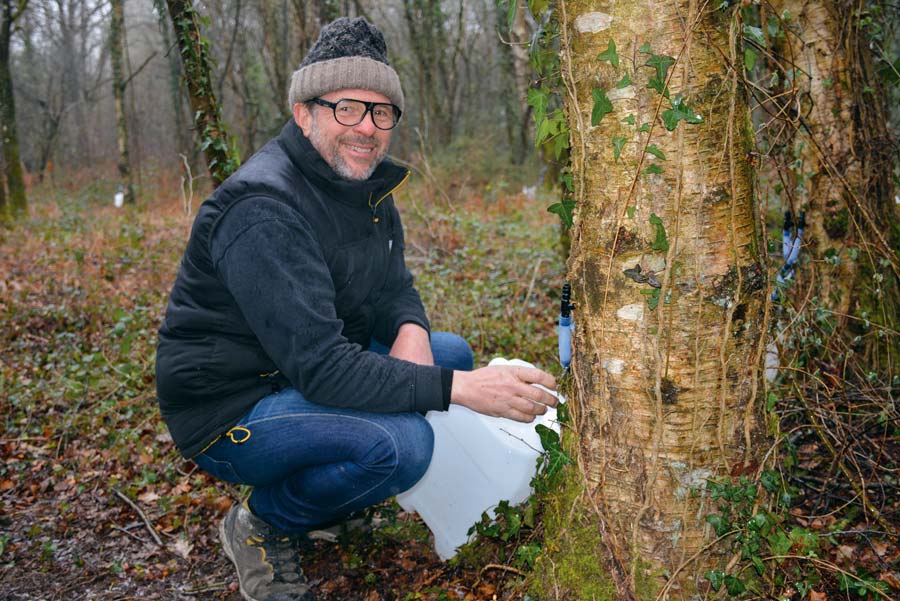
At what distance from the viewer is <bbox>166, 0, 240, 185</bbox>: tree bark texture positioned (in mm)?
4574

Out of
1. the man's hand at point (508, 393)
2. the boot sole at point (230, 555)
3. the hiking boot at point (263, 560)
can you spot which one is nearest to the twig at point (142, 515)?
the boot sole at point (230, 555)

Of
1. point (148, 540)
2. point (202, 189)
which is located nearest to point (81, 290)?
point (148, 540)

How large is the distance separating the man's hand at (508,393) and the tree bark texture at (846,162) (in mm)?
1522

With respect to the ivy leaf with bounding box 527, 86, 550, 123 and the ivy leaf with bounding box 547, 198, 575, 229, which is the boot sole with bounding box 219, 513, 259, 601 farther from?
the ivy leaf with bounding box 527, 86, 550, 123

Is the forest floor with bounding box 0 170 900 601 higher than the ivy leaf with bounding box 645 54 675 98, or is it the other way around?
the ivy leaf with bounding box 645 54 675 98

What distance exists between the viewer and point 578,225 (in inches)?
71.3

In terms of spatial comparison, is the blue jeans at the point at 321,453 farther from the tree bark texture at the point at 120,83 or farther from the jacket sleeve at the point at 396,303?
the tree bark texture at the point at 120,83

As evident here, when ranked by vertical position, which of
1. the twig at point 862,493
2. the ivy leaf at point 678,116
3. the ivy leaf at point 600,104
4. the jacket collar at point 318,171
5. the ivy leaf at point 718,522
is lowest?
the twig at point 862,493

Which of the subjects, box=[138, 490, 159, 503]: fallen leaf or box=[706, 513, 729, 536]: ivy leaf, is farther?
box=[138, 490, 159, 503]: fallen leaf

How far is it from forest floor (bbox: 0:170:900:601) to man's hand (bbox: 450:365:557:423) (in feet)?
1.31

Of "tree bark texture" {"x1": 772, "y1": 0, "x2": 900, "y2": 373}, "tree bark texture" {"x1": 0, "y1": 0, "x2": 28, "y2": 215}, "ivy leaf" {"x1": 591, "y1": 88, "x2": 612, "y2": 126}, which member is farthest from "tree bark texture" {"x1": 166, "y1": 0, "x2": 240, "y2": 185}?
"tree bark texture" {"x1": 0, "y1": 0, "x2": 28, "y2": 215}

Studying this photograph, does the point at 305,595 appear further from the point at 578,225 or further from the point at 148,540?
the point at 578,225

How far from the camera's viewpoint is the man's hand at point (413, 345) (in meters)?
2.65

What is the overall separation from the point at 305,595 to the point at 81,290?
4664mm
